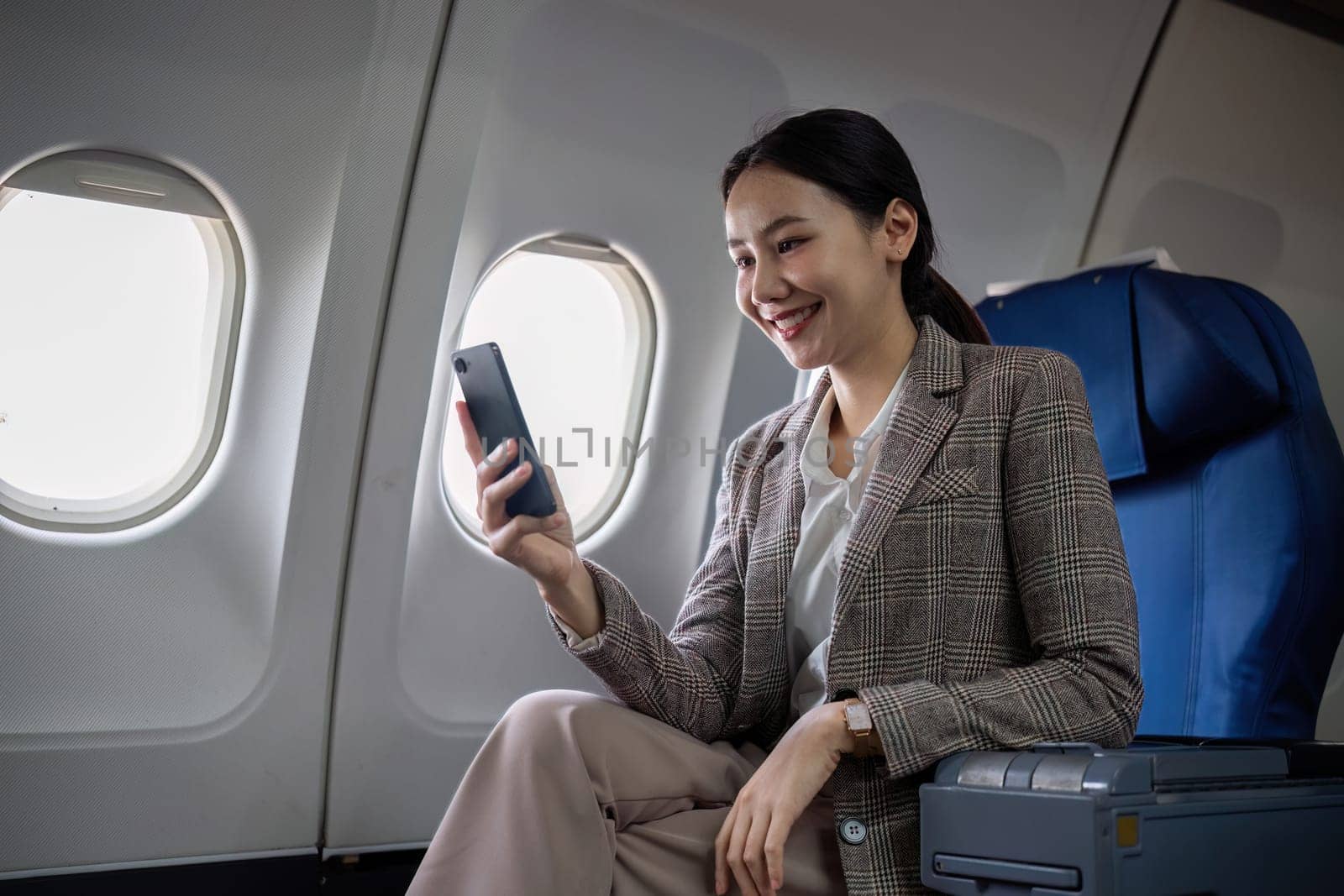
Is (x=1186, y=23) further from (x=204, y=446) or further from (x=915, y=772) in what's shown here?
(x=204, y=446)

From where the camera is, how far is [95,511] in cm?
253

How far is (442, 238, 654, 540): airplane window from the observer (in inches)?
116

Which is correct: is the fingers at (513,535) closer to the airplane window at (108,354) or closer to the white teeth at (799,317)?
the white teeth at (799,317)

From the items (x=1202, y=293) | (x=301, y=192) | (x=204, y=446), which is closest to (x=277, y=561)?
(x=204, y=446)

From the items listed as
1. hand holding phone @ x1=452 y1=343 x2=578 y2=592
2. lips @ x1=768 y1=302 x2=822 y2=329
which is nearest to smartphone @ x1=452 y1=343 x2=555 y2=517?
hand holding phone @ x1=452 y1=343 x2=578 y2=592

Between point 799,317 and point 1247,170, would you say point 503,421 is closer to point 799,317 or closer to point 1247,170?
point 799,317

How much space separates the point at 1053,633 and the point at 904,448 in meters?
0.33

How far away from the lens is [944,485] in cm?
155

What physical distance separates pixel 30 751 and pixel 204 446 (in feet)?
2.47

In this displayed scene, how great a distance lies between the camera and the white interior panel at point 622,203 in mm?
2508

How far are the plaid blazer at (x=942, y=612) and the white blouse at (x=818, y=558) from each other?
0.9 inches

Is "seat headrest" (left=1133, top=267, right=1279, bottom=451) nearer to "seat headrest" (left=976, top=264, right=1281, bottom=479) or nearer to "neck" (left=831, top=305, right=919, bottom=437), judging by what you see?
"seat headrest" (left=976, top=264, right=1281, bottom=479)

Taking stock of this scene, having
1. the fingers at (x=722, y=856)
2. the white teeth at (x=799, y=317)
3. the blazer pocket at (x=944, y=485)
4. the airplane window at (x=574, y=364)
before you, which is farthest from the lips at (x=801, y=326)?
the airplane window at (x=574, y=364)

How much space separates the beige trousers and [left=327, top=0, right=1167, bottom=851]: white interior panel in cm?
132
